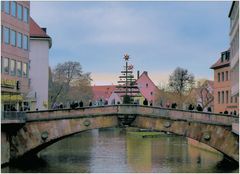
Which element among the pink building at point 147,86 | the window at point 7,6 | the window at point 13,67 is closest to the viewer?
the window at point 7,6

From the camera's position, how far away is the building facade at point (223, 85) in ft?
259

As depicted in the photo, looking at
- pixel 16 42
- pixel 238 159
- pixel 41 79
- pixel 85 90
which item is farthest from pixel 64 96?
pixel 238 159

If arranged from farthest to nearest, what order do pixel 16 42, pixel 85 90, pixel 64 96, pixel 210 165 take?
1. pixel 85 90
2. pixel 64 96
3. pixel 16 42
4. pixel 210 165

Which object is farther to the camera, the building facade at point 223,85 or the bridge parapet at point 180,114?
the building facade at point 223,85

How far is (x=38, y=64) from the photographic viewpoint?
253 ft

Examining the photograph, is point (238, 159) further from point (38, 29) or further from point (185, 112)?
point (38, 29)

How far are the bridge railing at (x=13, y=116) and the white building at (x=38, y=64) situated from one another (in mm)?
27834

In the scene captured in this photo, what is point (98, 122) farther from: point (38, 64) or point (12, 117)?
point (38, 64)

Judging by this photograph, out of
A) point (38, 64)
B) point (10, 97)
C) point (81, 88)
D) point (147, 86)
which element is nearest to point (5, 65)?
point (10, 97)

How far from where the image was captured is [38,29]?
77.6 meters

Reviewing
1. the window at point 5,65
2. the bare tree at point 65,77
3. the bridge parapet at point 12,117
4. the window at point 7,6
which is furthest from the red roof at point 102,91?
the bridge parapet at point 12,117

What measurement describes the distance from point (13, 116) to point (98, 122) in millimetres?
6963

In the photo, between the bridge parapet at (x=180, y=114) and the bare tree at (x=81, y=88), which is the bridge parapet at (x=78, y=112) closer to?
the bridge parapet at (x=180, y=114)

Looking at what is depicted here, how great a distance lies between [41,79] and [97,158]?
1036 inches
